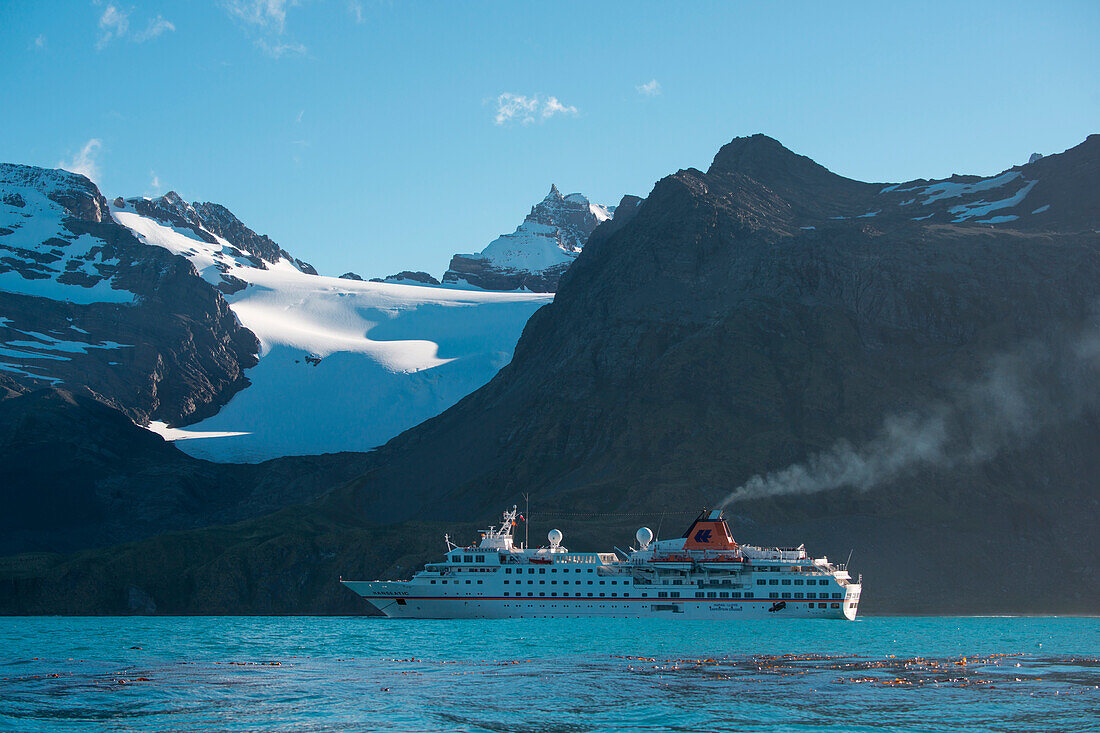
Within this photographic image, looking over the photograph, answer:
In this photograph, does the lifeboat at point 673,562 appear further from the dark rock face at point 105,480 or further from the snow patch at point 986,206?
the snow patch at point 986,206

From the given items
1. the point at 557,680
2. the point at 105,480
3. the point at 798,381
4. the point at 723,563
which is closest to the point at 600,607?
the point at 723,563

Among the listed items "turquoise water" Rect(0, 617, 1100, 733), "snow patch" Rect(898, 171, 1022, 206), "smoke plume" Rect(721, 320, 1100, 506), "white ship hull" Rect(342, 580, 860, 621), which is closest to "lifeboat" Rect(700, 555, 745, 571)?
"white ship hull" Rect(342, 580, 860, 621)

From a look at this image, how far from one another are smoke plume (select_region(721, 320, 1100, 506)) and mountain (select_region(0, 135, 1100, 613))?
9.5 inches

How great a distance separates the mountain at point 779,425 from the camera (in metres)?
112

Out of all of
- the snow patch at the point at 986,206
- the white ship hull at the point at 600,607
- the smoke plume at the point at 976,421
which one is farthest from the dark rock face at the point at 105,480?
the snow patch at the point at 986,206

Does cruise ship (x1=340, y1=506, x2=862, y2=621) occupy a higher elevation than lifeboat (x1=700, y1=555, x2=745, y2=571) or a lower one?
lower

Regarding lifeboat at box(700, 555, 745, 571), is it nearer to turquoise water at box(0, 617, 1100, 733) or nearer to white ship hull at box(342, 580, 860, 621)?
white ship hull at box(342, 580, 860, 621)

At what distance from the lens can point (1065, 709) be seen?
1580 inches

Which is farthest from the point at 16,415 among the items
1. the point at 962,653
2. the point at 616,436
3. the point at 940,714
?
the point at 940,714

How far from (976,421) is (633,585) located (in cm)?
5784

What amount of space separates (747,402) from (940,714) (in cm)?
9035

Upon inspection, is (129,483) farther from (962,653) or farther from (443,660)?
(962,653)

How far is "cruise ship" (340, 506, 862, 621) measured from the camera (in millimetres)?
82688

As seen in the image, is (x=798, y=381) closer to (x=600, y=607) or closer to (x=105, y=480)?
(x=600, y=607)
